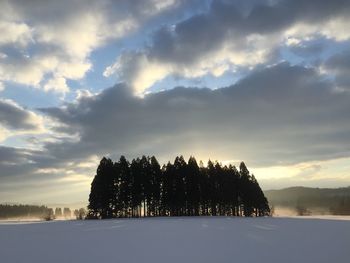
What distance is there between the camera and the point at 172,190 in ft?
323

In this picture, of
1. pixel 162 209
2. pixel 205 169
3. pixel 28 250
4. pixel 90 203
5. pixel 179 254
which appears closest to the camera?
pixel 179 254

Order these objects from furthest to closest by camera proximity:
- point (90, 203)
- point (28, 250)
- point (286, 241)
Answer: point (90, 203) < point (286, 241) < point (28, 250)

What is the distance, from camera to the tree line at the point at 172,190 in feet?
308

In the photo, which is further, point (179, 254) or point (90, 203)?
point (90, 203)

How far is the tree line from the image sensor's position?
9400cm

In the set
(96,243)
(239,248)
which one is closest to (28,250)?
(96,243)

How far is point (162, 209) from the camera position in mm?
97938

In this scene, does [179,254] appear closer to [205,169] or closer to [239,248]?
[239,248]

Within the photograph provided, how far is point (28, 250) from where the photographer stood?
1981 centimetres

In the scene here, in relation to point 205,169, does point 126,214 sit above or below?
below

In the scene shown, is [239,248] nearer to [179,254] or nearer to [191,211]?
[179,254]

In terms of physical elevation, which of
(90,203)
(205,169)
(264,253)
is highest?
(205,169)

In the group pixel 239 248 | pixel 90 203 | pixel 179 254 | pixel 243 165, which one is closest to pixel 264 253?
pixel 239 248

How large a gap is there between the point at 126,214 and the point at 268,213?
37.9 meters
